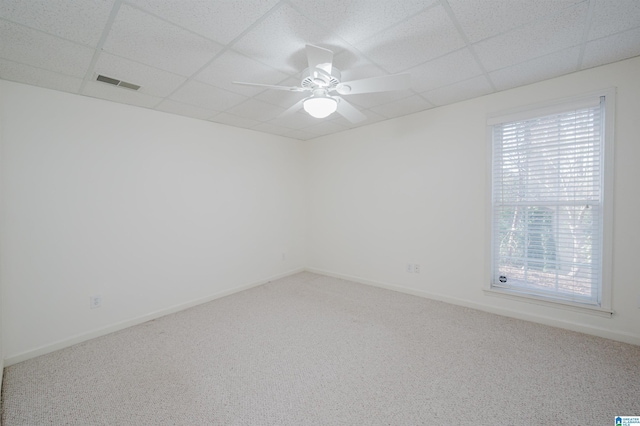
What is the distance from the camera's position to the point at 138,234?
2979 millimetres

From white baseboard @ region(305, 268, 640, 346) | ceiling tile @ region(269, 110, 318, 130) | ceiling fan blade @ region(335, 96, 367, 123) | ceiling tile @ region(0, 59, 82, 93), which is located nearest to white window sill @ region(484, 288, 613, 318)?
white baseboard @ region(305, 268, 640, 346)

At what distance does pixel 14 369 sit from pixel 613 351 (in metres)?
4.90

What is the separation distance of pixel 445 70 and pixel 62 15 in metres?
2.71

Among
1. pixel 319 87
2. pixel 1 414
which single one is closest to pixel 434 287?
pixel 319 87

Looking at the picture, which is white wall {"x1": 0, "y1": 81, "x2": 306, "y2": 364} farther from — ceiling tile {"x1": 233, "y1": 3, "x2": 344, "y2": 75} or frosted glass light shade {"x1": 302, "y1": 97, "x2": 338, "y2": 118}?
frosted glass light shade {"x1": 302, "y1": 97, "x2": 338, "y2": 118}

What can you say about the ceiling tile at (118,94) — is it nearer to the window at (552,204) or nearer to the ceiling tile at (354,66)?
the ceiling tile at (354,66)

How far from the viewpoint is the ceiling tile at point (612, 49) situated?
6.23 ft

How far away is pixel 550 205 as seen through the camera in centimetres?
262

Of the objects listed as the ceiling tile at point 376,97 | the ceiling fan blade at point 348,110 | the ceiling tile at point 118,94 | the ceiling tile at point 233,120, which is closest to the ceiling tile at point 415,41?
the ceiling fan blade at point 348,110

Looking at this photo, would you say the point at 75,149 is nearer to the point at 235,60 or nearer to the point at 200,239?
the point at 200,239

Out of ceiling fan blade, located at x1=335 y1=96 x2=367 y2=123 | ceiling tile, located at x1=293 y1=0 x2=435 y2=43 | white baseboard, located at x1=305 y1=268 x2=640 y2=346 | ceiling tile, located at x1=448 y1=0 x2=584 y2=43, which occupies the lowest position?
white baseboard, located at x1=305 y1=268 x2=640 y2=346

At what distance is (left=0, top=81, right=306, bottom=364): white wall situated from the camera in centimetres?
231

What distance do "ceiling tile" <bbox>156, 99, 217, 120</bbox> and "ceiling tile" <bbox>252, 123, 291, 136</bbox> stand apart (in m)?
0.72

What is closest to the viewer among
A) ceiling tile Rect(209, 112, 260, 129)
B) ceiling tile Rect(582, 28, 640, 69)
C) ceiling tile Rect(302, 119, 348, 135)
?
ceiling tile Rect(582, 28, 640, 69)
